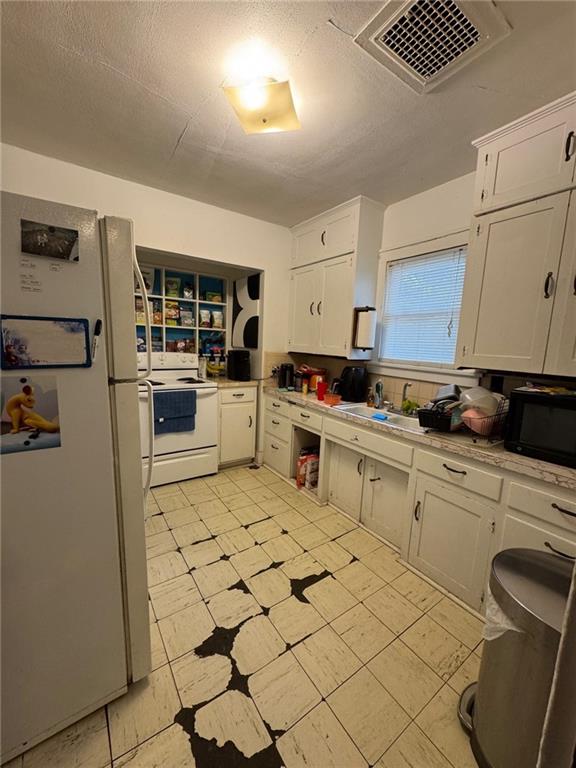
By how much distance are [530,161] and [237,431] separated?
2951 millimetres

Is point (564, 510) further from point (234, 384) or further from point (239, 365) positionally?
point (239, 365)

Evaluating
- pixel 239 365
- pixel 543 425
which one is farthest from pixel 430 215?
pixel 239 365

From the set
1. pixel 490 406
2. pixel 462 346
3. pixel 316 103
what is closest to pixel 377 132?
pixel 316 103

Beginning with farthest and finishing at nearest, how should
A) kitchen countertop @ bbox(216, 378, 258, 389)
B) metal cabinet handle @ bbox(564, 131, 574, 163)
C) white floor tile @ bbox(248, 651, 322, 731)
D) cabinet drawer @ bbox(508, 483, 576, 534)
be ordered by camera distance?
kitchen countertop @ bbox(216, 378, 258, 389), metal cabinet handle @ bbox(564, 131, 574, 163), cabinet drawer @ bbox(508, 483, 576, 534), white floor tile @ bbox(248, 651, 322, 731)

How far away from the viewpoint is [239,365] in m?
3.35

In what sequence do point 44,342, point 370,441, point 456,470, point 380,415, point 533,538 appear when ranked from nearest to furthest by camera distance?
point 44,342 < point 533,538 < point 456,470 < point 370,441 < point 380,415

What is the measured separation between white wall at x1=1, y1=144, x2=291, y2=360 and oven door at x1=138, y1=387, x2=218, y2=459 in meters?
0.89

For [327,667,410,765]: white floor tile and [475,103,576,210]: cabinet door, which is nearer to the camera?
[327,667,410,765]: white floor tile

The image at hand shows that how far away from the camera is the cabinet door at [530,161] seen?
145cm

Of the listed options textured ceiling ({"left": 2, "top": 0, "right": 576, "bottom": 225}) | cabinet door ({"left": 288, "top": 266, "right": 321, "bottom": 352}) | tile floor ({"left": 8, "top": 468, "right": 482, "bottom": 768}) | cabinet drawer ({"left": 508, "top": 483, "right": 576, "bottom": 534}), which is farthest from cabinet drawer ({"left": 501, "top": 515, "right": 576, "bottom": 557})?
cabinet door ({"left": 288, "top": 266, "right": 321, "bottom": 352})

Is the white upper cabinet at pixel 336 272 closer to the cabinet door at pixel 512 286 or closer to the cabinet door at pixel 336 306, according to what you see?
the cabinet door at pixel 336 306

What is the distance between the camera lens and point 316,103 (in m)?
1.55

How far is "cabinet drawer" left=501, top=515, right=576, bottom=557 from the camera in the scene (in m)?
1.27

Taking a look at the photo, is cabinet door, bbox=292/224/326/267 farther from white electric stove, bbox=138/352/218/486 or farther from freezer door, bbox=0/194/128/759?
freezer door, bbox=0/194/128/759
